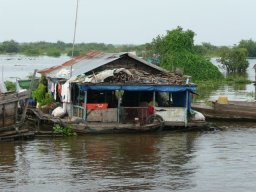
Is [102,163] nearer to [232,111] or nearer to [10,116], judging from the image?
[10,116]

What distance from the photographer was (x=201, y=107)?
2589 centimetres

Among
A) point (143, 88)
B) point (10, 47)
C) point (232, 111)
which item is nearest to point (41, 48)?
point (10, 47)

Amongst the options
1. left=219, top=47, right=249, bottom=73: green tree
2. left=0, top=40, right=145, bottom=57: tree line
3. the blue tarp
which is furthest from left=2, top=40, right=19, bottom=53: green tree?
the blue tarp

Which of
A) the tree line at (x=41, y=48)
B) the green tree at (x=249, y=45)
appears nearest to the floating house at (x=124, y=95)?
the green tree at (x=249, y=45)

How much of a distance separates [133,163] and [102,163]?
0.90 m

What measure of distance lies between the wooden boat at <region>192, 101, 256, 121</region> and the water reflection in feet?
15.7

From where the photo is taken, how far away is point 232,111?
25031 millimetres

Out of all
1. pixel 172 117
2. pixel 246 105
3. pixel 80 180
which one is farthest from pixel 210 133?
pixel 80 180

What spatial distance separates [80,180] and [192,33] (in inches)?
1507

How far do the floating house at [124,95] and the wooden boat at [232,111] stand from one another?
3.16 meters

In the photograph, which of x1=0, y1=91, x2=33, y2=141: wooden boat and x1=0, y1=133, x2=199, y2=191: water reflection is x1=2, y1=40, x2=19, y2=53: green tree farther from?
x1=0, y1=133, x2=199, y2=191: water reflection

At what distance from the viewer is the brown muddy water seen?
13.2 meters

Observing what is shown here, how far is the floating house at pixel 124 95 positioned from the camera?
67.2ft

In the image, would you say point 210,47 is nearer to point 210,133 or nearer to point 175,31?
point 175,31
